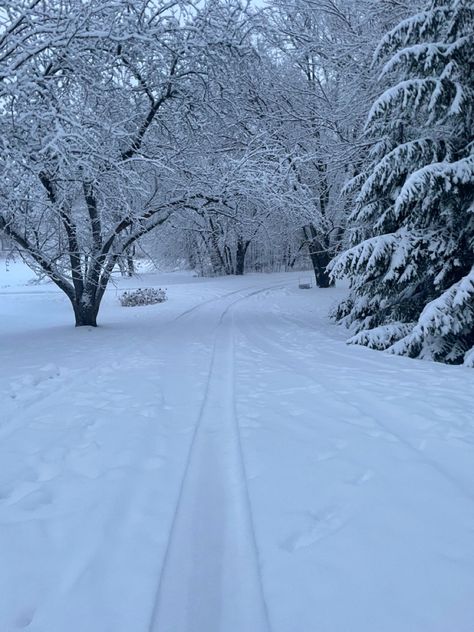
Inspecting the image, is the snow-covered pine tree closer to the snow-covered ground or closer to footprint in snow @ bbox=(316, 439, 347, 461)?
the snow-covered ground

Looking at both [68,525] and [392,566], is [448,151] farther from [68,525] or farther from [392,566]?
[68,525]

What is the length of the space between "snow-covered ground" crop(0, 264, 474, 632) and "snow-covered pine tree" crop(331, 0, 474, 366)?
4.43 feet

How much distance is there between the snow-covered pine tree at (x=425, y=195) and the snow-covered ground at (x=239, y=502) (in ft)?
4.43

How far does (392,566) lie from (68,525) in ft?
5.63

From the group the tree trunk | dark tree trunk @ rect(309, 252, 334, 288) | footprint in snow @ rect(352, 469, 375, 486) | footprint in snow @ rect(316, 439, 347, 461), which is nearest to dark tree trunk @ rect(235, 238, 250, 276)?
dark tree trunk @ rect(309, 252, 334, 288)

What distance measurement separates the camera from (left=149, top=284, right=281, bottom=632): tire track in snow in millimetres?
1771

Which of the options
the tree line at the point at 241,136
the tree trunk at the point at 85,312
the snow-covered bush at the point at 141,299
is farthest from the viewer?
the snow-covered bush at the point at 141,299

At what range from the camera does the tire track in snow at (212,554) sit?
1771 mm

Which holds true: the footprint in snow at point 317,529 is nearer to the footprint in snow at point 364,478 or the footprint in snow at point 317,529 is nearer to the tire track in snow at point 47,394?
the footprint in snow at point 364,478

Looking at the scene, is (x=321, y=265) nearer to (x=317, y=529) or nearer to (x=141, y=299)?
(x=141, y=299)

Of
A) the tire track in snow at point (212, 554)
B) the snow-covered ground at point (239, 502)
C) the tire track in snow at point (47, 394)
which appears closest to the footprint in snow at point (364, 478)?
the snow-covered ground at point (239, 502)

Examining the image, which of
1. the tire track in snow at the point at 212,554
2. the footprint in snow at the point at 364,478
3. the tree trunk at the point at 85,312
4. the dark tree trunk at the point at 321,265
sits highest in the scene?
the dark tree trunk at the point at 321,265

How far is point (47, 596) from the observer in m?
1.87

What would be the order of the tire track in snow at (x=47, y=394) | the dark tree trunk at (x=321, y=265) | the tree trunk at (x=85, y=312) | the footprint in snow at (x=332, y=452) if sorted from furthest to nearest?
the dark tree trunk at (x=321, y=265)
the tree trunk at (x=85, y=312)
the tire track in snow at (x=47, y=394)
the footprint in snow at (x=332, y=452)
